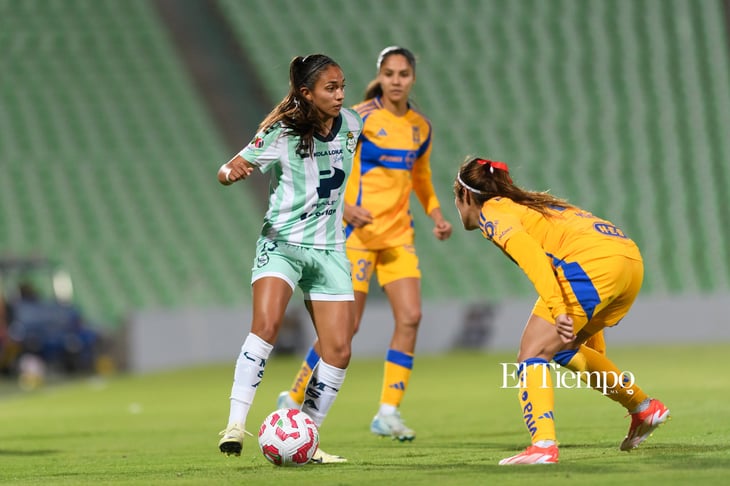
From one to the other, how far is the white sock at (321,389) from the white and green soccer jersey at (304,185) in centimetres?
64

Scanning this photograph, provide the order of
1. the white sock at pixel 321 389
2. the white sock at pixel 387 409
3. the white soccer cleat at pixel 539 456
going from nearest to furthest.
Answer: the white soccer cleat at pixel 539 456
the white sock at pixel 321 389
the white sock at pixel 387 409

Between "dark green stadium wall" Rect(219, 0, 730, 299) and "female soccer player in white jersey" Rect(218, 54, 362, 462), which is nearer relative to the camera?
"female soccer player in white jersey" Rect(218, 54, 362, 462)

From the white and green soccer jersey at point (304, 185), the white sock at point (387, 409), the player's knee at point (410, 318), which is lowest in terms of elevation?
the white sock at point (387, 409)

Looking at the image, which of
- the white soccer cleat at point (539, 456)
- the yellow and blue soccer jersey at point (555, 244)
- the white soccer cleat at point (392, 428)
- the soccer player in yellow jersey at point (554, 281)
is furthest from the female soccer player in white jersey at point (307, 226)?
the white soccer cleat at point (392, 428)

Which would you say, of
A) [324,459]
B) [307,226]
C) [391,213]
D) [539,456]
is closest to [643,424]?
[539,456]

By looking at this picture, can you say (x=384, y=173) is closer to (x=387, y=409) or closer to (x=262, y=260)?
(x=387, y=409)

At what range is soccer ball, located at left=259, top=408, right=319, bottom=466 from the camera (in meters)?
5.88

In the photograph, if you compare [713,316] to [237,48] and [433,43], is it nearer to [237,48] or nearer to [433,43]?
[433,43]

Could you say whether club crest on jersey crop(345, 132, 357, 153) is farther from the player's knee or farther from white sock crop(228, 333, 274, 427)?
the player's knee

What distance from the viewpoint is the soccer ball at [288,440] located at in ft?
19.3

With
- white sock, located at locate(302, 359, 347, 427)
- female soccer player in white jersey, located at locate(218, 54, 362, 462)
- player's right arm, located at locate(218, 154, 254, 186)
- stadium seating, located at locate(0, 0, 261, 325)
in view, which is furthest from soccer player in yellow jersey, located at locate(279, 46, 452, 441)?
stadium seating, located at locate(0, 0, 261, 325)

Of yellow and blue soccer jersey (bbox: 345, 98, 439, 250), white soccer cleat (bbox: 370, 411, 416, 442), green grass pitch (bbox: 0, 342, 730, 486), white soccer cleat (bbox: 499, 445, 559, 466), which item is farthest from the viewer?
yellow and blue soccer jersey (bbox: 345, 98, 439, 250)

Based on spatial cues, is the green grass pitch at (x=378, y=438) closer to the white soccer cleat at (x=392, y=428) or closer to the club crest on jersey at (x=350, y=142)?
the white soccer cleat at (x=392, y=428)

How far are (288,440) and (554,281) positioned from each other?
1497 millimetres
